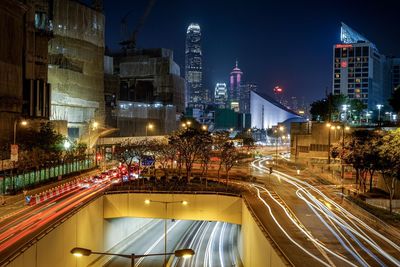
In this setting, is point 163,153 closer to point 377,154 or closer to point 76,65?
point 377,154

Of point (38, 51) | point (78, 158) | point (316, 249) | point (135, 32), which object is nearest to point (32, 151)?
point (78, 158)

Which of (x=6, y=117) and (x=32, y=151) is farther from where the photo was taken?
(x=6, y=117)

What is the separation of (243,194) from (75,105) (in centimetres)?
5624

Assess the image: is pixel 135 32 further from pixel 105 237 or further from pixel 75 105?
pixel 105 237

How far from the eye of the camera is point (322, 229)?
92.0ft

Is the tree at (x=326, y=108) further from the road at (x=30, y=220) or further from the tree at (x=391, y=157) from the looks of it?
the road at (x=30, y=220)

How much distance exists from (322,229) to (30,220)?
1963 centimetres

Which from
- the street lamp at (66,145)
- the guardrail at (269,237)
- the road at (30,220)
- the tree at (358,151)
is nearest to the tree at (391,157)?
the tree at (358,151)

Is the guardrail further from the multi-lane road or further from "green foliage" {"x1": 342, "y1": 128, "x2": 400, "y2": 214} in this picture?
"green foliage" {"x1": 342, "y1": 128, "x2": 400, "y2": 214}

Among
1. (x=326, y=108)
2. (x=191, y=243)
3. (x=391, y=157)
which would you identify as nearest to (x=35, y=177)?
(x=191, y=243)

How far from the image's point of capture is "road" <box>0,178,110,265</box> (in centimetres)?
2488

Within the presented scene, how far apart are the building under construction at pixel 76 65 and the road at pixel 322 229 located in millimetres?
52033

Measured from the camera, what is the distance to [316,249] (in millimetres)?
22969

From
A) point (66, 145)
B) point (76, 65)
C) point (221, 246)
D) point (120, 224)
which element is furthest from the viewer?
point (76, 65)
